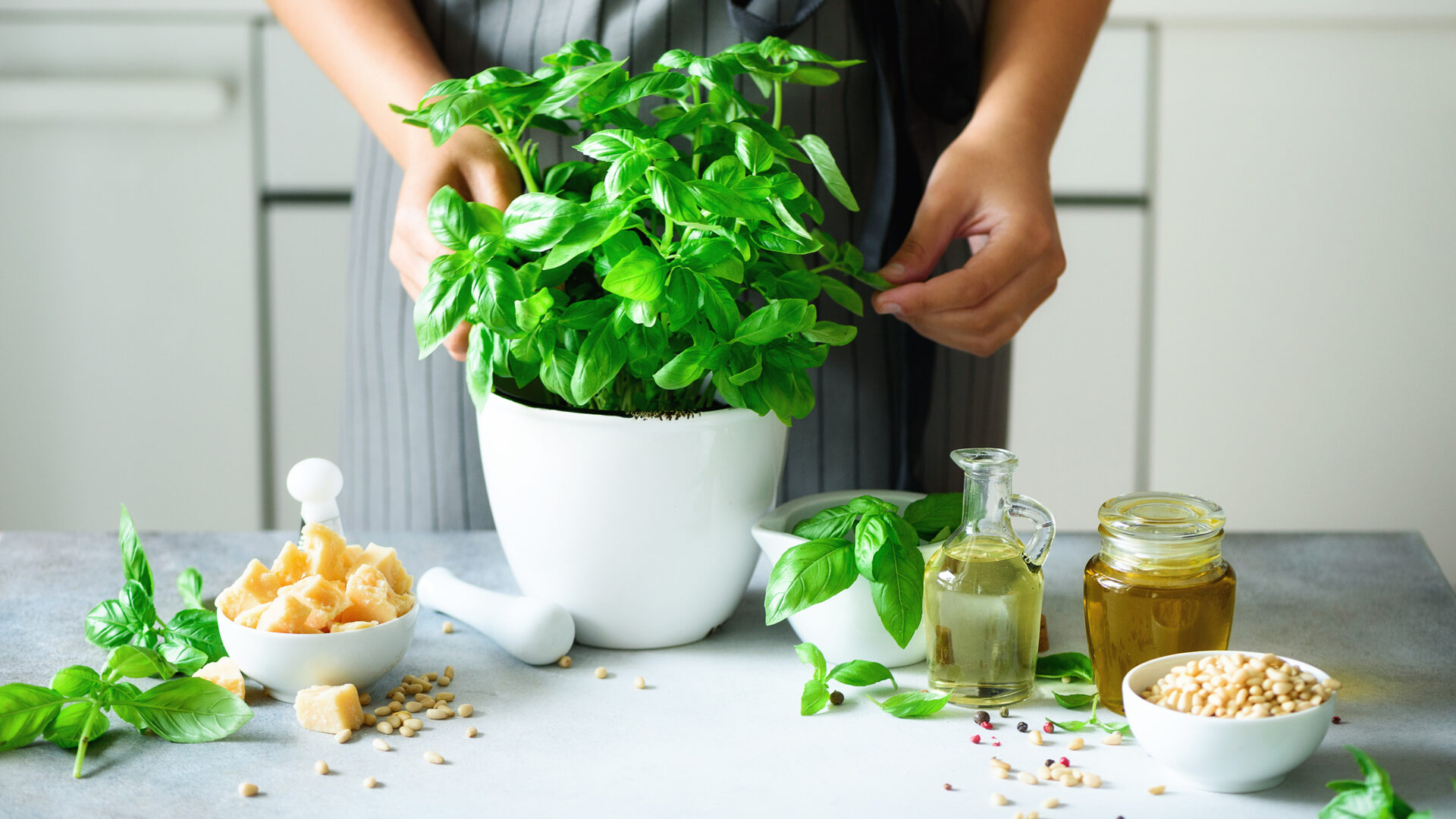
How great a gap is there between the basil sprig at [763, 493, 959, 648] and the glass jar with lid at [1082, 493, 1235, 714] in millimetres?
106

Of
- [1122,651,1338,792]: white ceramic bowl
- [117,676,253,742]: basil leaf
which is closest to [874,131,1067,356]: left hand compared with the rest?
[1122,651,1338,792]: white ceramic bowl

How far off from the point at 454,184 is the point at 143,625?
355 millimetres

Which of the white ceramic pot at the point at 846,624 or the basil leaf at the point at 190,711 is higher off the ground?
the white ceramic pot at the point at 846,624

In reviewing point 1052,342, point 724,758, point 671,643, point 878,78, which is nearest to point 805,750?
point 724,758

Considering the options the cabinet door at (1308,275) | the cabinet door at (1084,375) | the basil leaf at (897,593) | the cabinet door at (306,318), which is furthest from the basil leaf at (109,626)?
the cabinet door at (1308,275)

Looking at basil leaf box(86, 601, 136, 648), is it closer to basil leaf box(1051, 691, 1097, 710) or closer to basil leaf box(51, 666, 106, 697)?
basil leaf box(51, 666, 106, 697)

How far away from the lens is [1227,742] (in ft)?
2.08

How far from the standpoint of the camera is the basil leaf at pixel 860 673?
769 millimetres

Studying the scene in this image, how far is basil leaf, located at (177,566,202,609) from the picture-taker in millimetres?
894

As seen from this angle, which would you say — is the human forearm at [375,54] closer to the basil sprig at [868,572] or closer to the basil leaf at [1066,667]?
the basil sprig at [868,572]

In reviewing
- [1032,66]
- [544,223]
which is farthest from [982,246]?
[544,223]

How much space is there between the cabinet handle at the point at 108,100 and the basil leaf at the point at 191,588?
141 centimetres

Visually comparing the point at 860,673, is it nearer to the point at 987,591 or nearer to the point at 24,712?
the point at 987,591

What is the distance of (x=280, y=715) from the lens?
75 centimetres
